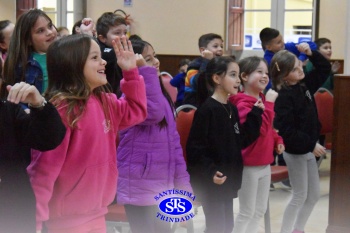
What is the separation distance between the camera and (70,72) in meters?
2.14

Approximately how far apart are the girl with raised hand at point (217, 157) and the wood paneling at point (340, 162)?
3.00 ft

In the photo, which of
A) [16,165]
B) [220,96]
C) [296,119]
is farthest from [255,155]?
[16,165]

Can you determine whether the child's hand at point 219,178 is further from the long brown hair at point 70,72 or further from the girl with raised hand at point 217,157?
the long brown hair at point 70,72

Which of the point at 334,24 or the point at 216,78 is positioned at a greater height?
the point at 334,24

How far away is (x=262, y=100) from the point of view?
11.2ft

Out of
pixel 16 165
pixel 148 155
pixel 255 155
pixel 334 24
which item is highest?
pixel 334 24

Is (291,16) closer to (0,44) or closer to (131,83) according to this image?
(0,44)

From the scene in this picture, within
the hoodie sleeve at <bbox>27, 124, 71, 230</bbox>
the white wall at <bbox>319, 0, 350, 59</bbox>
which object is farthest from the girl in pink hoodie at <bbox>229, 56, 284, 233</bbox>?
the white wall at <bbox>319, 0, 350, 59</bbox>

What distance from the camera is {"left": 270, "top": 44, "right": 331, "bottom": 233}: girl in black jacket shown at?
3598mm

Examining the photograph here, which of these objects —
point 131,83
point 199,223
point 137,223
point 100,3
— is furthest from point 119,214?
point 100,3

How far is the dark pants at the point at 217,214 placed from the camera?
298 cm

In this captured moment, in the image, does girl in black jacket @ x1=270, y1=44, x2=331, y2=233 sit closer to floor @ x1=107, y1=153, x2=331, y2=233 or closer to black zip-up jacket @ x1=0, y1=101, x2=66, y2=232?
floor @ x1=107, y1=153, x2=331, y2=233

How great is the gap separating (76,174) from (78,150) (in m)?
0.08

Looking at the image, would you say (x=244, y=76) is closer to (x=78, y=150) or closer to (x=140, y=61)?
(x=140, y=61)
